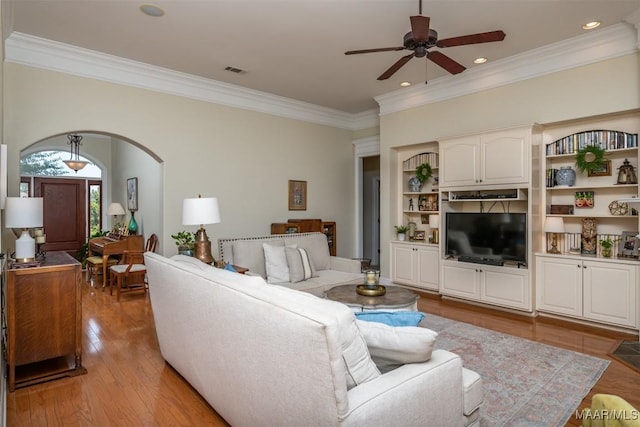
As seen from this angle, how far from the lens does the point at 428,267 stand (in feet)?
18.1

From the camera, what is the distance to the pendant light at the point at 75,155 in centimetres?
725

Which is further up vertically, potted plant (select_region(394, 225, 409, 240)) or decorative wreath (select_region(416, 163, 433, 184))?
decorative wreath (select_region(416, 163, 433, 184))

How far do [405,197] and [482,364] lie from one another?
3.47 metres

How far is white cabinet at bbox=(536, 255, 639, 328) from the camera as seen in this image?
148 inches

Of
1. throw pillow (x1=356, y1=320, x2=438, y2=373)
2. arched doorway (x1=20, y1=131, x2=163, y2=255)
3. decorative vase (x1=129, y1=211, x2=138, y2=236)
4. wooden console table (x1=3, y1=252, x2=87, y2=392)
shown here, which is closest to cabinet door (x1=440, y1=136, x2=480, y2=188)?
throw pillow (x1=356, y1=320, x2=438, y2=373)

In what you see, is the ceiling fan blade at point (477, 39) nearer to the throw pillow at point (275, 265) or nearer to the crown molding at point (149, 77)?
the throw pillow at point (275, 265)

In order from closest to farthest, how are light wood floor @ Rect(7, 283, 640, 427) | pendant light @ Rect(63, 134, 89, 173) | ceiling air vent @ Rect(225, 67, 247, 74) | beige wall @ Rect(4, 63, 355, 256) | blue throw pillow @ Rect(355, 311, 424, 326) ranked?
blue throw pillow @ Rect(355, 311, 424, 326), light wood floor @ Rect(7, 283, 640, 427), beige wall @ Rect(4, 63, 355, 256), ceiling air vent @ Rect(225, 67, 247, 74), pendant light @ Rect(63, 134, 89, 173)

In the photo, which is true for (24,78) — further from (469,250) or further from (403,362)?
(469,250)

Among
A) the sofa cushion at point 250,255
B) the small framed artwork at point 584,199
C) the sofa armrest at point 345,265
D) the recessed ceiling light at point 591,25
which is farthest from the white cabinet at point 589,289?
A: the sofa cushion at point 250,255

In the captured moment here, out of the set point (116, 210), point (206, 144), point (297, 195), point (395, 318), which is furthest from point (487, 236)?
point (116, 210)

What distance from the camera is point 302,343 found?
4.61 ft

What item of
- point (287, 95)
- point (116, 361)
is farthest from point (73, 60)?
point (116, 361)

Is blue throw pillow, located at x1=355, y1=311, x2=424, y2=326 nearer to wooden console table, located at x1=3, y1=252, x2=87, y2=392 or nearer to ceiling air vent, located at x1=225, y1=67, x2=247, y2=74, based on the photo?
wooden console table, located at x1=3, y1=252, x2=87, y2=392

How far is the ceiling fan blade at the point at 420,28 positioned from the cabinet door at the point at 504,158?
7.27 feet
